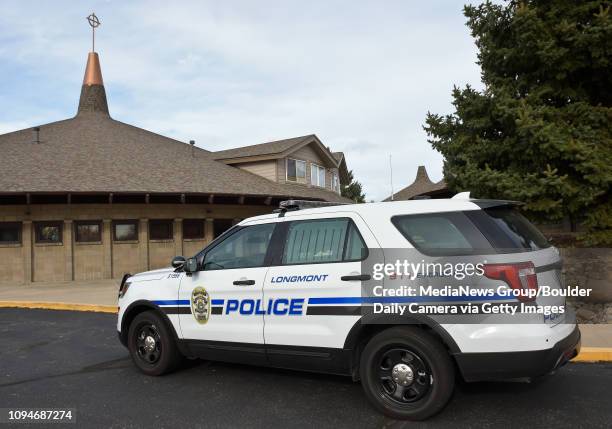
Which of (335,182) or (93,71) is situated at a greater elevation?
(93,71)

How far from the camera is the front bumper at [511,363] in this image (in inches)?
150

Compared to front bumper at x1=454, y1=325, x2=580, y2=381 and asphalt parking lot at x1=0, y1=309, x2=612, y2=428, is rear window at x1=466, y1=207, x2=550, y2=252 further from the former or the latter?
asphalt parking lot at x1=0, y1=309, x2=612, y2=428

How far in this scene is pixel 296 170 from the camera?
2544 centimetres

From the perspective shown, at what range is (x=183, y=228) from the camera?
20.5m

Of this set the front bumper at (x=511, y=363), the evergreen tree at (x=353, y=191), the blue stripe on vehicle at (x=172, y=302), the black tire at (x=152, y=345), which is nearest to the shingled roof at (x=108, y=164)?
the black tire at (x=152, y=345)

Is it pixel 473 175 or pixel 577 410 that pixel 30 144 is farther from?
pixel 577 410

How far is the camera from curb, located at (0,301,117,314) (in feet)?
37.7

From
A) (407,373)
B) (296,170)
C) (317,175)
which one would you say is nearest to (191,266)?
(407,373)

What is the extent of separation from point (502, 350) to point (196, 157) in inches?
912

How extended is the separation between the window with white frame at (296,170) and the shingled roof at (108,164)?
0.90 metres

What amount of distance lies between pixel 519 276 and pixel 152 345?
4.23m

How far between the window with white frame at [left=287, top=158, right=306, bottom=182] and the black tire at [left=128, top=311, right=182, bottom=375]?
756 inches

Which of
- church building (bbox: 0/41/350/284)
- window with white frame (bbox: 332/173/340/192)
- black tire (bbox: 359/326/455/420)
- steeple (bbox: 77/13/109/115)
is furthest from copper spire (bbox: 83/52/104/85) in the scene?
black tire (bbox: 359/326/455/420)

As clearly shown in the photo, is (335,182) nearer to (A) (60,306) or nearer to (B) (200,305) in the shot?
(A) (60,306)
